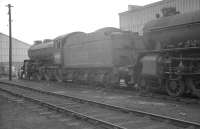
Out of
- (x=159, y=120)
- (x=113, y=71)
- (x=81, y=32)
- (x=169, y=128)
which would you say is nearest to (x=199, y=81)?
(x=159, y=120)

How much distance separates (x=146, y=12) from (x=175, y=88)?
18168 millimetres

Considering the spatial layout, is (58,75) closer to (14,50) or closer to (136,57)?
(136,57)

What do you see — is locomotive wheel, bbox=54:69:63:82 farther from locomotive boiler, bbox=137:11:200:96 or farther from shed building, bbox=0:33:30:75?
shed building, bbox=0:33:30:75

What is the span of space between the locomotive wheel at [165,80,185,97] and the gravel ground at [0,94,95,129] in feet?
16.0

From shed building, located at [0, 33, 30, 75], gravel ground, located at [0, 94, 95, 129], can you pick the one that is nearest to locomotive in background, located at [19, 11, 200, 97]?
gravel ground, located at [0, 94, 95, 129]

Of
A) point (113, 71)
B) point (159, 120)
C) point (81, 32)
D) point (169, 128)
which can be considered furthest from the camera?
point (81, 32)

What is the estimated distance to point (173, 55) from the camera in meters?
11.3

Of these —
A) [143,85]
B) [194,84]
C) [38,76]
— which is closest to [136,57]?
[143,85]

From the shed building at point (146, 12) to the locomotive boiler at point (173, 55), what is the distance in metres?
11.3

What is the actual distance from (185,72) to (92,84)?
889 cm

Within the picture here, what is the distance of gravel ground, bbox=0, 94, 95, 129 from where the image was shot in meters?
7.65

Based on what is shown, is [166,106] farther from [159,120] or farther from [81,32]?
[81,32]

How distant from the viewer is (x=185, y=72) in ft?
35.0

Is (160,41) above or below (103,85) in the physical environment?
above
